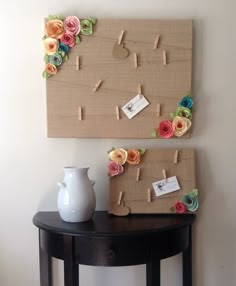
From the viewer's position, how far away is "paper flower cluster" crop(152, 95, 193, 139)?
1.79 m

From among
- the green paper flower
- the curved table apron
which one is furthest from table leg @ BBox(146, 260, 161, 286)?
the green paper flower

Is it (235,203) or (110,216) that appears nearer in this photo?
(110,216)

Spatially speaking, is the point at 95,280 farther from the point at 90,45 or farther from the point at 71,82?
the point at 90,45

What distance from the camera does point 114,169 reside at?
178cm

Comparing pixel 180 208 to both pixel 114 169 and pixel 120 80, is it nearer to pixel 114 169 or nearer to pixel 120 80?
pixel 114 169

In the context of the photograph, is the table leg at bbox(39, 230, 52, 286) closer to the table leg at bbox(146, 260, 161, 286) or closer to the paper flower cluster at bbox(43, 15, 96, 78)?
the table leg at bbox(146, 260, 161, 286)

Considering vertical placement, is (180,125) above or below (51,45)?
below

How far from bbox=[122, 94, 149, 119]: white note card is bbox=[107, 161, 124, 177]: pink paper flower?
0.77 ft

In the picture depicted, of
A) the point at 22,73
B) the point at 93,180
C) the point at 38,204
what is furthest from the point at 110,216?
the point at 22,73

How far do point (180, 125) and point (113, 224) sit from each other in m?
0.55

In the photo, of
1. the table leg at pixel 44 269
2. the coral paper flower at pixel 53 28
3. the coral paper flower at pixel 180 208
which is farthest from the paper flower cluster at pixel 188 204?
the coral paper flower at pixel 53 28

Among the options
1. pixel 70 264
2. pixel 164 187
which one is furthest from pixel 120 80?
pixel 70 264

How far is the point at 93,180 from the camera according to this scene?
1.85 m

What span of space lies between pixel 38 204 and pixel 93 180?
288 mm
